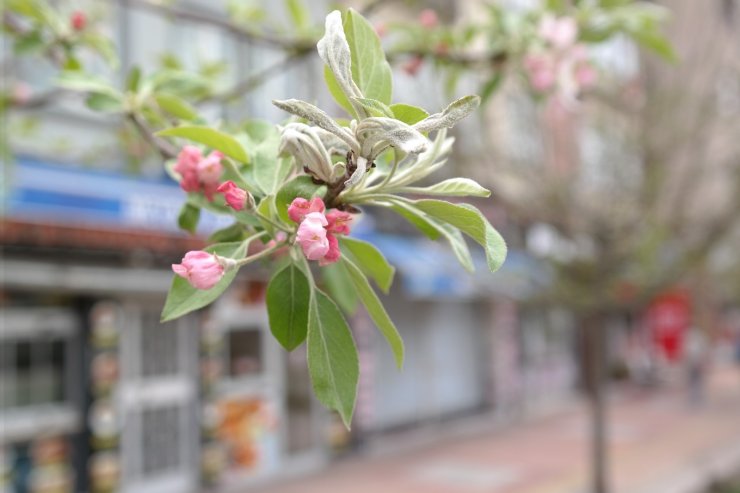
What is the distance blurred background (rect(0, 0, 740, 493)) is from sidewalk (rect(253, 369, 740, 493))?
63mm

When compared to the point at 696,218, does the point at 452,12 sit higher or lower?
higher

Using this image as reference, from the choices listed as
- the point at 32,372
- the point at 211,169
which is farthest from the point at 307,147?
the point at 32,372

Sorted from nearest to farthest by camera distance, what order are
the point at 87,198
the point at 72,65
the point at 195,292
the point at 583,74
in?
the point at 195,292 → the point at 72,65 → the point at 583,74 → the point at 87,198

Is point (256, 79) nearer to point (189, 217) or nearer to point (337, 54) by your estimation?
point (189, 217)

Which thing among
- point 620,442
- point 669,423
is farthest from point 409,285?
point 669,423

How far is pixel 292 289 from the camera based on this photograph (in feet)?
3.96

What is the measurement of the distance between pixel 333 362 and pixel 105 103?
4.16 ft

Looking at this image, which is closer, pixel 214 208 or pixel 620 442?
pixel 214 208

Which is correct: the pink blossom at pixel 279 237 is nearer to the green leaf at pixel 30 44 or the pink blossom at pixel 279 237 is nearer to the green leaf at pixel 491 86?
the green leaf at pixel 491 86

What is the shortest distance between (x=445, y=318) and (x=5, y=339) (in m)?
8.30

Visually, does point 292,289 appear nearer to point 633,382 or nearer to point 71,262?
point 71,262

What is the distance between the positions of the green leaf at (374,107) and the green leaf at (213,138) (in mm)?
395

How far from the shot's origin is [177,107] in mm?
1770

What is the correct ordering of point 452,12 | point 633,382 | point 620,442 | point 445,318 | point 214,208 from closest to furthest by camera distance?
point 214,208
point 620,442
point 452,12
point 445,318
point 633,382
